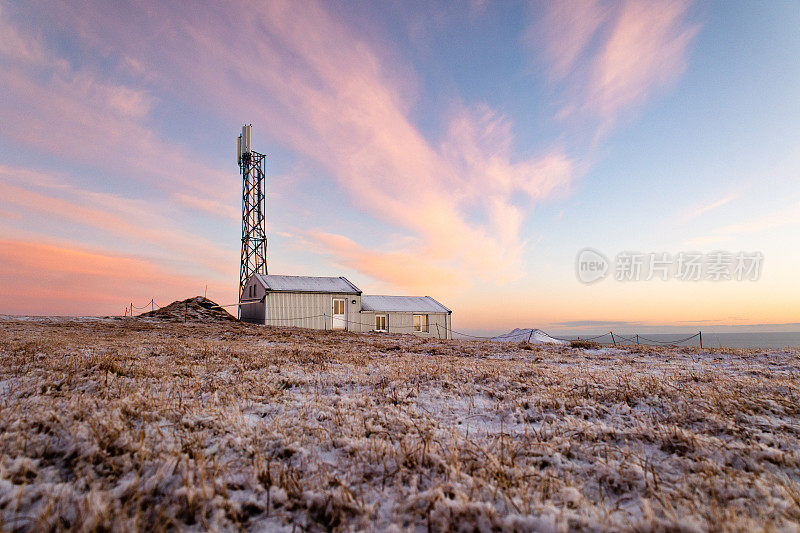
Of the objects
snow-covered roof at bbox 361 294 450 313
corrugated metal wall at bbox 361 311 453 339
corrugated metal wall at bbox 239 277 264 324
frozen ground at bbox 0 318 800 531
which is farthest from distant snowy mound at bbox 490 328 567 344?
frozen ground at bbox 0 318 800 531

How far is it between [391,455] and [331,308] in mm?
31560

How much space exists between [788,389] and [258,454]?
7.49 metres

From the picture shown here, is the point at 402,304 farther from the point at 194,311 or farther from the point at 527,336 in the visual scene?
the point at 194,311

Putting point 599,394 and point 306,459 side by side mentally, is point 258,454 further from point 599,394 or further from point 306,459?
point 599,394

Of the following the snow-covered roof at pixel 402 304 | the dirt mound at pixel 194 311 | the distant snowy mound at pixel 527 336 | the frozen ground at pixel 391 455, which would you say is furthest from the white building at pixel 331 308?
the frozen ground at pixel 391 455

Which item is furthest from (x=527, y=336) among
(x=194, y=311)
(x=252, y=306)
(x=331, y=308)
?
(x=194, y=311)

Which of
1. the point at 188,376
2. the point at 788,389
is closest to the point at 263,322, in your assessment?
the point at 188,376

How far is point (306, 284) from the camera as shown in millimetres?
34469

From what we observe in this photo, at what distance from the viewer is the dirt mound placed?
3362cm

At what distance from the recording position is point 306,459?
3162 mm

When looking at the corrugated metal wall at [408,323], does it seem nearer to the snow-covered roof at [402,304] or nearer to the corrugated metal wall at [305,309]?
the snow-covered roof at [402,304]

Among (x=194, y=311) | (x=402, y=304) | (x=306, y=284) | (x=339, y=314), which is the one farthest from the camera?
(x=402, y=304)

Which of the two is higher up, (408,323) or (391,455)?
(391,455)

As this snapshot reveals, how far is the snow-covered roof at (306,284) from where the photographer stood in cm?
3291
